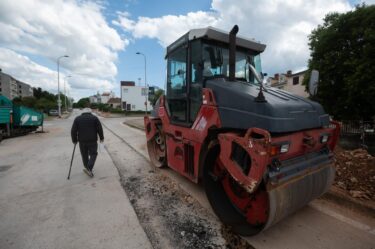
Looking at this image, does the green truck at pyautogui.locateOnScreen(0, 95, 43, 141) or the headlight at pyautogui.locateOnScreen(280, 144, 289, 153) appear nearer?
the headlight at pyautogui.locateOnScreen(280, 144, 289, 153)

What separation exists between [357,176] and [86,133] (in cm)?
565

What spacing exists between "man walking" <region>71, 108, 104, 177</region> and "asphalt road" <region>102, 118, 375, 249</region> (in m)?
3.12

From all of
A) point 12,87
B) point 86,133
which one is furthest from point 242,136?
point 12,87

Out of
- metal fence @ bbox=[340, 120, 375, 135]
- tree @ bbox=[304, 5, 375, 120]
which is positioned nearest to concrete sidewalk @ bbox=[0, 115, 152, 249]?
tree @ bbox=[304, 5, 375, 120]

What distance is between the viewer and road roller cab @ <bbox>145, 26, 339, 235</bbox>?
2348mm

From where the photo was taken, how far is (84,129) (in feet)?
16.1

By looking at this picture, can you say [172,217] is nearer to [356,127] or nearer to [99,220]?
[99,220]

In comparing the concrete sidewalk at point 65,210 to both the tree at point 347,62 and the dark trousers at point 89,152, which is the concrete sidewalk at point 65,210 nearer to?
the dark trousers at point 89,152

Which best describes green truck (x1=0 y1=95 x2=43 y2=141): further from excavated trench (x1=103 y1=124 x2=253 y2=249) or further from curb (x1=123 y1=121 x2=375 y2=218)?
curb (x1=123 y1=121 x2=375 y2=218)

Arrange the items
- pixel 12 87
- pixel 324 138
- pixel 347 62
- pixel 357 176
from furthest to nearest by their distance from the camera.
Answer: pixel 12 87 < pixel 347 62 < pixel 357 176 < pixel 324 138

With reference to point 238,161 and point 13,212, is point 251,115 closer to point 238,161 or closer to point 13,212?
point 238,161

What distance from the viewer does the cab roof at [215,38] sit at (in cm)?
330

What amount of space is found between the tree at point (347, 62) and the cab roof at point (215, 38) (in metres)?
12.8

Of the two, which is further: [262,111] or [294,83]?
[294,83]
